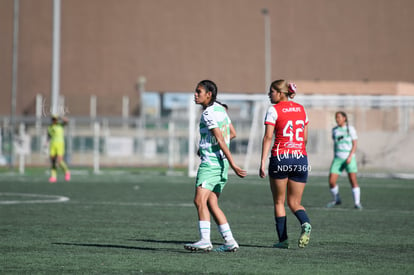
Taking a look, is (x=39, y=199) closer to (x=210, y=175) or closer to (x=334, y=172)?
(x=334, y=172)

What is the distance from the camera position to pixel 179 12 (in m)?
71.4

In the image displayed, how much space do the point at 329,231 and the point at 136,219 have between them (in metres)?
3.46

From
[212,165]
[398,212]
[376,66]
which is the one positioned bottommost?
[398,212]

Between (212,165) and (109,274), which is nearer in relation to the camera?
(109,274)

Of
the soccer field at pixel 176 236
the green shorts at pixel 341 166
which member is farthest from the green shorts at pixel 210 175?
the green shorts at pixel 341 166

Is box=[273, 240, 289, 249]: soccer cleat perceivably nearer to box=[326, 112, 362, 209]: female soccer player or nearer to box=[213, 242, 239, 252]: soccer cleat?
box=[213, 242, 239, 252]: soccer cleat

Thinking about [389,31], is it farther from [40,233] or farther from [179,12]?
[40,233]

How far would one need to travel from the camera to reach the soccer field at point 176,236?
29.6 ft

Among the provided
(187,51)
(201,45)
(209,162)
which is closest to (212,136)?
(209,162)

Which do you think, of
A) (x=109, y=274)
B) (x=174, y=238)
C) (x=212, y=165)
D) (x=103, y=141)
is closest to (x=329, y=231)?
(x=174, y=238)

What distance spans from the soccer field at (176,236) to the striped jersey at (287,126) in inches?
46.2

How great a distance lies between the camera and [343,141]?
18531 mm

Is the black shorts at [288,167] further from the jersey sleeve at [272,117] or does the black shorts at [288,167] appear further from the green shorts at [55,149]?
the green shorts at [55,149]

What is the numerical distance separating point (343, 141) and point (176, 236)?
7225 millimetres
